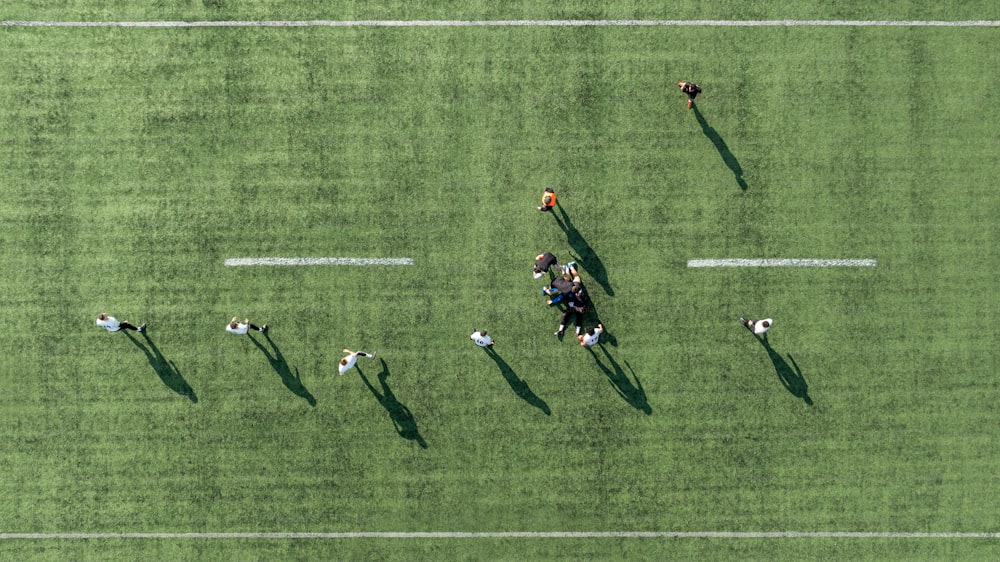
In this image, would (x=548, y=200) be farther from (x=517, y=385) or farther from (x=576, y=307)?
(x=517, y=385)

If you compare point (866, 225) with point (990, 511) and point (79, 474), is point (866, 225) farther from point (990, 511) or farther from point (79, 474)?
point (79, 474)

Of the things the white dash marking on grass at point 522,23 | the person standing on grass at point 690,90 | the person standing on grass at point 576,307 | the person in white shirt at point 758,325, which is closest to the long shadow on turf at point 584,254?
the person standing on grass at point 576,307

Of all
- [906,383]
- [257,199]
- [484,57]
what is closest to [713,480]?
[906,383]

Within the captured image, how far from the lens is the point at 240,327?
11242mm

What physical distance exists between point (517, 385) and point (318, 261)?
175 inches

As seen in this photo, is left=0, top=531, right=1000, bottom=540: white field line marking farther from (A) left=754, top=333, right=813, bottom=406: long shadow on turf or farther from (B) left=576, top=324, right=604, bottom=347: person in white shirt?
(B) left=576, top=324, right=604, bottom=347: person in white shirt

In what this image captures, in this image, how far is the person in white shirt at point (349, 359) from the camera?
36.7ft

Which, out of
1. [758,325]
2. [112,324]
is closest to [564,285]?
[758,325]

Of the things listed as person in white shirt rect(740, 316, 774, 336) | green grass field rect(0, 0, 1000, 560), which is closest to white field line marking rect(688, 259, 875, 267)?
green grass field rect(0, 0, 1000, 560)

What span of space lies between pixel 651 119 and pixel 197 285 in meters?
9.20

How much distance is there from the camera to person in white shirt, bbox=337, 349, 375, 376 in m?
11.2

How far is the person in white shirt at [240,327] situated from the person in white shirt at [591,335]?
5975 mm

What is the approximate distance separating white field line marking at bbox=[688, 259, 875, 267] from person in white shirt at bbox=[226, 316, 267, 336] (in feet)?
26.9

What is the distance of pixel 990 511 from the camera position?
453 inches
